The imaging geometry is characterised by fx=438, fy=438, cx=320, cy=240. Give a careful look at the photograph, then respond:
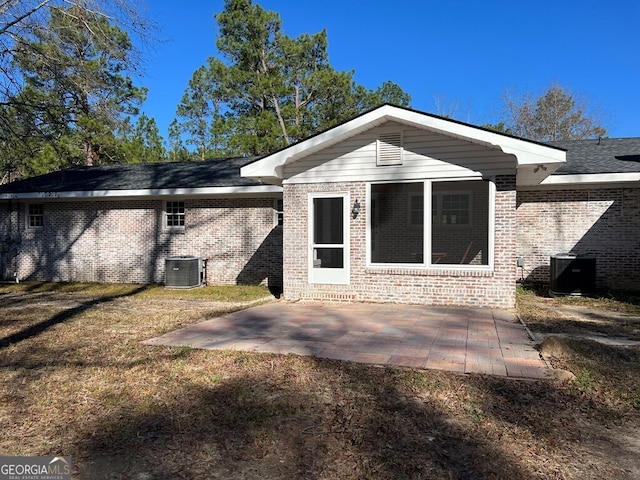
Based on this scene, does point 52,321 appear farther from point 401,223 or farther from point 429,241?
point 401,223

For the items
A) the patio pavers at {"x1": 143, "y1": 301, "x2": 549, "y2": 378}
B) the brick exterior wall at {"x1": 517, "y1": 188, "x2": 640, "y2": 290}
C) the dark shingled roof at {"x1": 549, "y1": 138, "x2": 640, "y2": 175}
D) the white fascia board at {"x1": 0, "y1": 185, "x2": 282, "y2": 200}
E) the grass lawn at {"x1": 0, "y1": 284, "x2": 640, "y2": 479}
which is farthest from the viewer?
A: the white fascia board at {"x1": 0, "y1": 185, "x2": 282, "y2": 200}

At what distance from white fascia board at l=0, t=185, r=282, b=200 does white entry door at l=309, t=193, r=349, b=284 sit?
2607 millimetres

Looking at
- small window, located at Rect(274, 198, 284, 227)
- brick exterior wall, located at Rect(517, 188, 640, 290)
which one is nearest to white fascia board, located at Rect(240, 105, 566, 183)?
small window, located at Rect(274, 198, 284, 227)

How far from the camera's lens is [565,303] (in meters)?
9.03

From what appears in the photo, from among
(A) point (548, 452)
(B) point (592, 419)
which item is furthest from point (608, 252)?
(A) point (548, 452)

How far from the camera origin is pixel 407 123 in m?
8.11

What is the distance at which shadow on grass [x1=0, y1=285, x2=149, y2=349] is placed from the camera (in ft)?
19.9

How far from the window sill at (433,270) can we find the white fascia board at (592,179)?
3.84 m

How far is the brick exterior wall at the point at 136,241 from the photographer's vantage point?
1234cm

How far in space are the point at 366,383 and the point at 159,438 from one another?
1.88 m

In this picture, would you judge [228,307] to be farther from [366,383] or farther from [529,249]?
[529,249]

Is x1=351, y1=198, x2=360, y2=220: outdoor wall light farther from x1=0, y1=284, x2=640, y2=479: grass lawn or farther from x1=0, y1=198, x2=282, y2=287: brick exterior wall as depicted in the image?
x1=0, y1=284, x2=640, y2=479: grass lawn

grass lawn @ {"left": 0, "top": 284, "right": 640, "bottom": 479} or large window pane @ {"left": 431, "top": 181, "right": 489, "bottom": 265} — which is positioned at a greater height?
large window pane @ {"left": 431, "top": 181, "right": 489, "bottom": 265}

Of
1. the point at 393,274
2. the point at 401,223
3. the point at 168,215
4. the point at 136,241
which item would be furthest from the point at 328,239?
the point at 136,241
